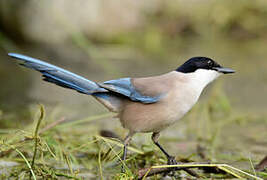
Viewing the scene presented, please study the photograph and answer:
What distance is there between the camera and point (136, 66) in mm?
6523

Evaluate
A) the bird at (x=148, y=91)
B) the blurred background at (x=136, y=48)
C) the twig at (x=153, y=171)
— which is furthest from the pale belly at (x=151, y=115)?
the blurred background at (x=136, y=48)

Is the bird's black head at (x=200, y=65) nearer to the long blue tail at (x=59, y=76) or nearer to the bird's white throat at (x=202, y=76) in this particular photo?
the bird's white throat at (x=202, y=76)

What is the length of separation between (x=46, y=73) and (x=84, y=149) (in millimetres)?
714

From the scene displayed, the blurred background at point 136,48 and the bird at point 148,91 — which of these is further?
the blurred background at point 136,48

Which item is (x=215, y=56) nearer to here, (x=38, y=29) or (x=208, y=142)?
(x=38, y=29)

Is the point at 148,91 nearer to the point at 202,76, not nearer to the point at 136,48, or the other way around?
the point at 202,76

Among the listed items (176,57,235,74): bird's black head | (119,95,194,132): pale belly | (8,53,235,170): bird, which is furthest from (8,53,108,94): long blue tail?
(176,57,235,74): bird's black head

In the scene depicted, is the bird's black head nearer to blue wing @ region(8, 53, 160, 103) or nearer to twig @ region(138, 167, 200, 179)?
blue wing @ region(8, 53, 160, 103)

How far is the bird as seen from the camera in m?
2.84

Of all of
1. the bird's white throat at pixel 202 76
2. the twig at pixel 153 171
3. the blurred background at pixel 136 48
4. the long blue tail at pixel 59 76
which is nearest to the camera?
the twig at pixel 153 171

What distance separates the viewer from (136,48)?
7.75 m

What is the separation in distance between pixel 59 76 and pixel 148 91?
53cm

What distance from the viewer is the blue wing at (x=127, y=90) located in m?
2.94

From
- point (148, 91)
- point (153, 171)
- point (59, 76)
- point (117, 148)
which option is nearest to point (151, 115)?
point (148, 91)
